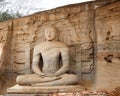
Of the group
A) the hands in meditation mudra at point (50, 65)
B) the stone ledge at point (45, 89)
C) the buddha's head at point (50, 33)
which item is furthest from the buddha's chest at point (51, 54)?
the stone ledge at point (45, 89)

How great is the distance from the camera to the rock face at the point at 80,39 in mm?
7680

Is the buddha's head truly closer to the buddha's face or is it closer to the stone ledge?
the buddha's face

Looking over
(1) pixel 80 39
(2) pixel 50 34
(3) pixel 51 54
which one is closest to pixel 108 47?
(1) pixel 80 39

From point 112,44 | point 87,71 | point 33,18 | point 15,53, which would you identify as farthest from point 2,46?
point 112,44

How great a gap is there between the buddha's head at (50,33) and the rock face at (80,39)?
23 centimetres

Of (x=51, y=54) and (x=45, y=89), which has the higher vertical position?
(x=51, y=54)

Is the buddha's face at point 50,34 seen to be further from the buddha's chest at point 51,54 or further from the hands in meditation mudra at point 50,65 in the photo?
the buddha's chest at point 51,54

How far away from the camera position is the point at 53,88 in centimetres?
752

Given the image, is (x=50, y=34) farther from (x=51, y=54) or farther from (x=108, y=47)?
(x=108, y=47)

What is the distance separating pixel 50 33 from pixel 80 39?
0.79 m

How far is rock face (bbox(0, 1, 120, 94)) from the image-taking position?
25.2 ft

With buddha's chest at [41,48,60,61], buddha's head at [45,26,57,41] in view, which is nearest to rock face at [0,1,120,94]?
buddha's head at [45,26,57,41]

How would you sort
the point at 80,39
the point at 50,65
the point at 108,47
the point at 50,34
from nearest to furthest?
the point at 108,47 < the point at 50,65 < the point at 80,39 < the point at 50,34

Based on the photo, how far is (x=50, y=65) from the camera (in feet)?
27.5
